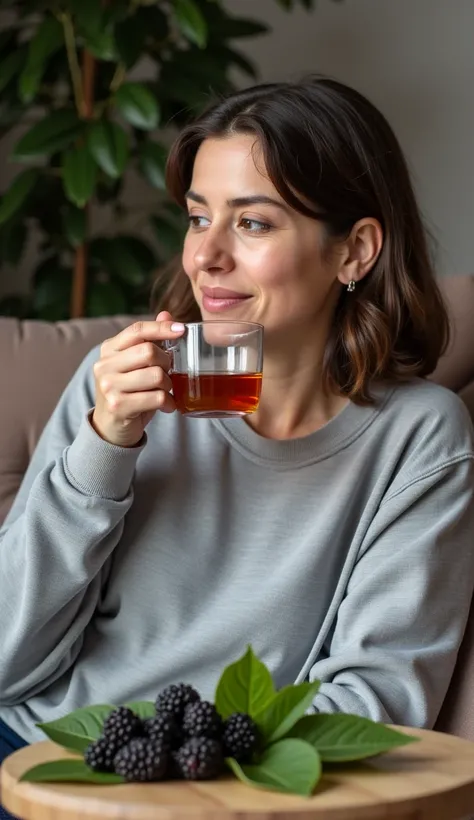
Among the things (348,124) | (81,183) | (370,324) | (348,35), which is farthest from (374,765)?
(348,35)

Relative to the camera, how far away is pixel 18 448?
1.88 metres

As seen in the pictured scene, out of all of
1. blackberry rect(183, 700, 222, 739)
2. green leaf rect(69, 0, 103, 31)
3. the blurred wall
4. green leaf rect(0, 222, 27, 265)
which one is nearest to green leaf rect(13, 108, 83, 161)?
green leaf rect(69, 0, 103, 31)

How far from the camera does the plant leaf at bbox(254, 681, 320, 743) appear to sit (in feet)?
3.49

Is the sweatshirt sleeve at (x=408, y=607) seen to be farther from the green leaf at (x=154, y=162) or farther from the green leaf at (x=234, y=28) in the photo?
the green leaf at (x=234, y=28)

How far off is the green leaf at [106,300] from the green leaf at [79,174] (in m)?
0.32

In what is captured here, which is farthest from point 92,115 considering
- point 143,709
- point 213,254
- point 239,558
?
point 143,709

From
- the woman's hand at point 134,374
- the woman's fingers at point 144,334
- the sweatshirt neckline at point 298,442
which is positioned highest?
the woman's fingers at point 144,334

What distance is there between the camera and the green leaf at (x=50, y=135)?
281 centimetres

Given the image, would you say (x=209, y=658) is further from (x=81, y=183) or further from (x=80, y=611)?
(x=81, y=183)

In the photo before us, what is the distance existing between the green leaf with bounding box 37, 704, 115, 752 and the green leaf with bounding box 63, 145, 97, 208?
5.79ft

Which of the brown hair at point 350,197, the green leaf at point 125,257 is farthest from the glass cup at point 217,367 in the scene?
the green leaf at point 125,257

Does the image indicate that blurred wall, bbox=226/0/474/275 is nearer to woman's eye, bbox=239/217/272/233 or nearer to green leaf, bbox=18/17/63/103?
green leaf, bbox=18/17/63/103

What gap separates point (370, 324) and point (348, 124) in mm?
290

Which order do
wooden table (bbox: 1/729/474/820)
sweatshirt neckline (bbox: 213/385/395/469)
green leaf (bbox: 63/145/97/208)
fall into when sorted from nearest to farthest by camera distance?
wooden table (bbox: 1/729/474/820) < sweatshirt neckline (bbox: 213/385/395/469) < green leaf (bbox: 63/145/97/208)
